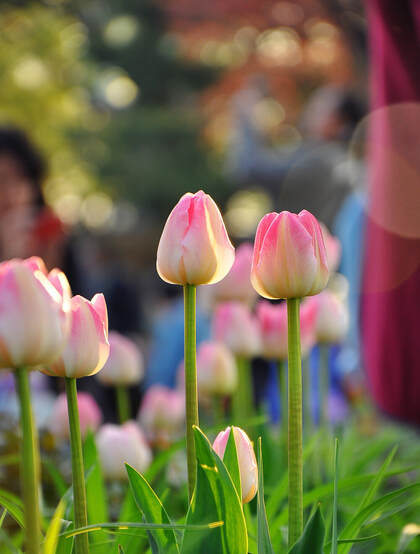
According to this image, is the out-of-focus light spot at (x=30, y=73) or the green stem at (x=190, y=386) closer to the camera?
the green stem at (x=190, y=386)

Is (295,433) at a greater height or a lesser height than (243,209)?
greater

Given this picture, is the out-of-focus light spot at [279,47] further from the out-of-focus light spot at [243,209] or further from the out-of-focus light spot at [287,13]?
the out-of-focus light spot at [243,209]

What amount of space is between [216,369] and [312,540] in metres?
0.61

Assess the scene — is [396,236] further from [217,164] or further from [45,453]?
[217,164]

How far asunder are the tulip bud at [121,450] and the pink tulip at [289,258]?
0.39m

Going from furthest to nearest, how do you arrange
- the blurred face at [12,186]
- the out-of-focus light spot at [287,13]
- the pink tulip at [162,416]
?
1. the out-of-focus light spot at [287,13]
2. the blurred face at [12,186]
3. the pink tulip at [162,416]

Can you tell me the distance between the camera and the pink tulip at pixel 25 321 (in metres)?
0.46

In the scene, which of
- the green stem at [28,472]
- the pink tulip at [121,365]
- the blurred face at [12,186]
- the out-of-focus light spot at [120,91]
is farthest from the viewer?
the out-of-focus light spot at [120,91]

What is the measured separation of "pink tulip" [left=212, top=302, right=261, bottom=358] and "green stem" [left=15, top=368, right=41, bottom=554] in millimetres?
662

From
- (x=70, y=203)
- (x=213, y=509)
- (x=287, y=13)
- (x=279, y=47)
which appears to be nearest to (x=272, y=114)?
(x=279, y=47)

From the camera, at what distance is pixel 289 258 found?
572 mm

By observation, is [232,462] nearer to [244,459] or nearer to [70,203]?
[244,459]

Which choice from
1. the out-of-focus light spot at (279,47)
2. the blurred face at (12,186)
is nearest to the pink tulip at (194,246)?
the blurred face at (12,186)

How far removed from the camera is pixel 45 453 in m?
1.15
